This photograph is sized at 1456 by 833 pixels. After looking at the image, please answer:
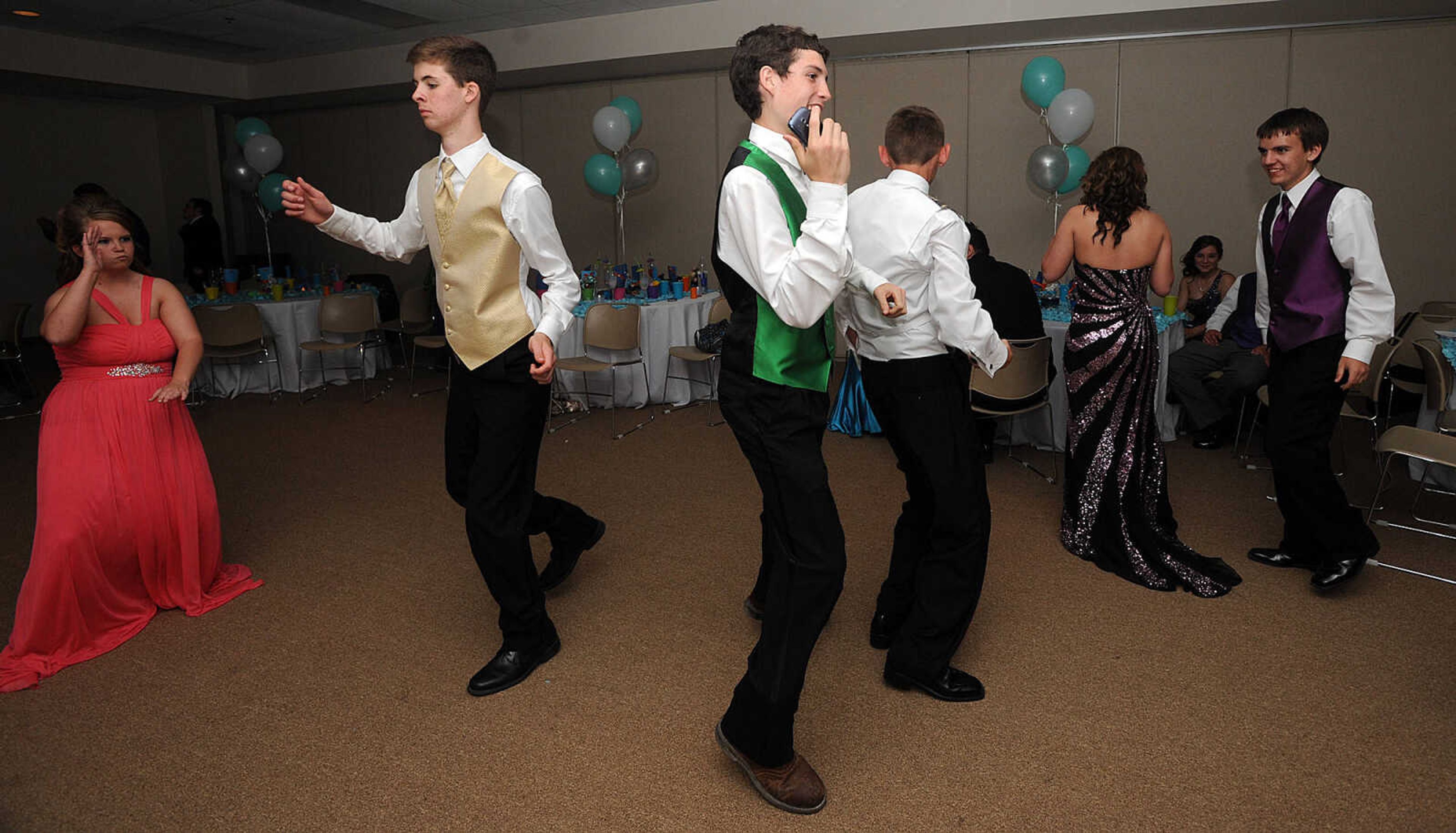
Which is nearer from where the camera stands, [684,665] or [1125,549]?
A: [684,665]

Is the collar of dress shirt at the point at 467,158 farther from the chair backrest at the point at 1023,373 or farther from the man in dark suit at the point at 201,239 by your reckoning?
the man in dark suit at the point at 201,239

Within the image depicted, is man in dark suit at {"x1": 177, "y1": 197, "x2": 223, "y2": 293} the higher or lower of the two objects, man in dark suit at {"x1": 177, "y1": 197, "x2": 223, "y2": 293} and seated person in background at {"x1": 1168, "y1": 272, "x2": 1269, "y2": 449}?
the higher

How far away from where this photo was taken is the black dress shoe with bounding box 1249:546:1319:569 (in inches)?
133

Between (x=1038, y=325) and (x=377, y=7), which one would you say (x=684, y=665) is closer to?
(x=1038, y=325)

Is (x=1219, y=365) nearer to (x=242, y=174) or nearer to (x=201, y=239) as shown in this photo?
(x=201, y=239)

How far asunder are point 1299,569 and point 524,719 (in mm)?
2826

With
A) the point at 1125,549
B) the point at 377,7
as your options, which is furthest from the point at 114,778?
the point at 377,7

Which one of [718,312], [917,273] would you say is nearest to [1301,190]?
[917,273]

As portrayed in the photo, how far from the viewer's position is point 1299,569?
3.39 metres

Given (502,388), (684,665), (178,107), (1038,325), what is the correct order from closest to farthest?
(502,388) → (684,665) → (1038,325) → (178,107)

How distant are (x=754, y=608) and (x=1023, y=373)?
6.74 feet

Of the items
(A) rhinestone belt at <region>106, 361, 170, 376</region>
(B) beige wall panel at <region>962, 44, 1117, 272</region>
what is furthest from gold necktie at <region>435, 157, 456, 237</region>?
(B) beige wall panel at <region>962, 44, 1117, 272</region>

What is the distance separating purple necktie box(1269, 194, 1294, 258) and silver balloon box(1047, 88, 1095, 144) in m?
3.47

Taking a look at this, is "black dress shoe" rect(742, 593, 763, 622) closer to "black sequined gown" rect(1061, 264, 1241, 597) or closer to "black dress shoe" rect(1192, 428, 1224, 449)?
"black sequined gown" rect(1061, 264, 1241, 597)
